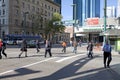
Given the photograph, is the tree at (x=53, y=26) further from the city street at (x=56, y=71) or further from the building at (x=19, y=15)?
the city street at (x=56, y=71)

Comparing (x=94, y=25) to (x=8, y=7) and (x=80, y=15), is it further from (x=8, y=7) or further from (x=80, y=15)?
(x=80, y=15)

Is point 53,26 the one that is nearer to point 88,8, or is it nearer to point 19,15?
point 19,15

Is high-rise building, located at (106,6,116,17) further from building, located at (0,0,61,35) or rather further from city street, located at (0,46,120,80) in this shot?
A: city street, located at (0,46,120,80)

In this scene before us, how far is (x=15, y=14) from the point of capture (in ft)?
263

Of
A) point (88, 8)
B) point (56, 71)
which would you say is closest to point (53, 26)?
point (88, 8)

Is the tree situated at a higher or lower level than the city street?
higher

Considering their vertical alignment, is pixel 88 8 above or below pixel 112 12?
above

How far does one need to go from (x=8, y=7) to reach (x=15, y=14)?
3.64 m

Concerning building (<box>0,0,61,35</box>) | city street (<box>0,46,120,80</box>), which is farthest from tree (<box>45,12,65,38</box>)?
city street (<box>0,46,120,80</box>)

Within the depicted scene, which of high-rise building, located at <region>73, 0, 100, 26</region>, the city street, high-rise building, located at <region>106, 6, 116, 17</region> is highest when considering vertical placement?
high-rise building, located at <region>73, 0, 100, 26</region>

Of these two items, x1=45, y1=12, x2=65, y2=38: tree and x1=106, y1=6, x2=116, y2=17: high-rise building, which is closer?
x1=106, y1=6, x2=116, y2=17: high-rise building

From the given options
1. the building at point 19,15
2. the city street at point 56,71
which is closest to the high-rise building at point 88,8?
the building at point 19,15

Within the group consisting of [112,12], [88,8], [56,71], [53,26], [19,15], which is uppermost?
[88,8]

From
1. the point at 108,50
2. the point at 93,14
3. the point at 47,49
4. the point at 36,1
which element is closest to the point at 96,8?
the point at 93,14
